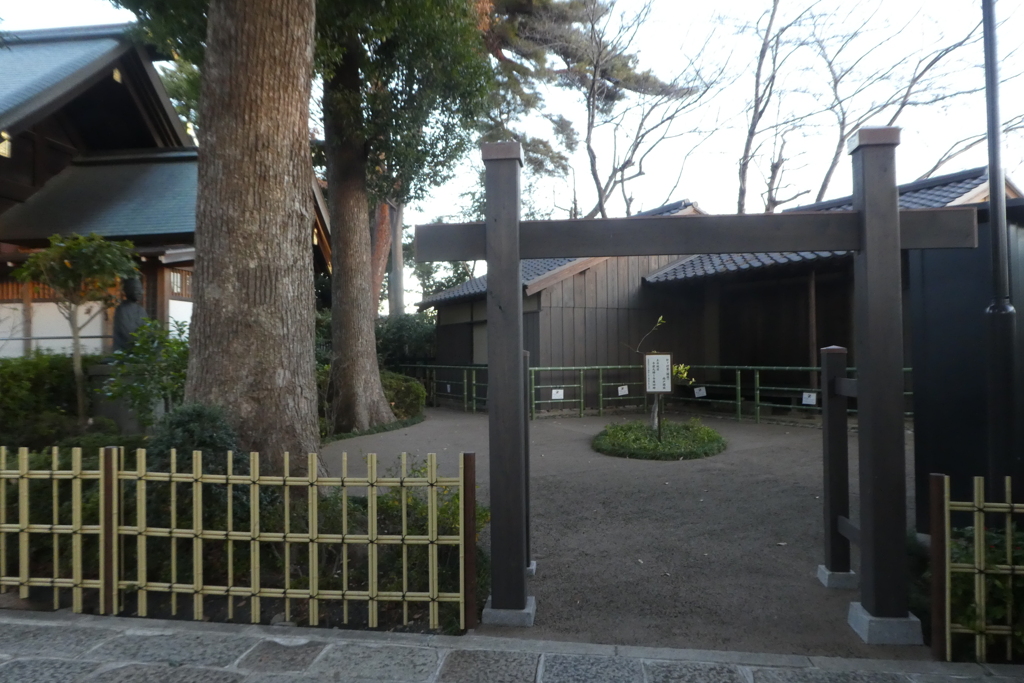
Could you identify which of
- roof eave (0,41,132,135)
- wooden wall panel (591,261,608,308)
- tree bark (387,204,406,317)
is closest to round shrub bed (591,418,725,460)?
wooden wall panel (591,261,608,308)

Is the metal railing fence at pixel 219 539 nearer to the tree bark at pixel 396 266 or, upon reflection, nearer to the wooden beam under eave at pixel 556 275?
the wooden beam under eave at pixel 556 275

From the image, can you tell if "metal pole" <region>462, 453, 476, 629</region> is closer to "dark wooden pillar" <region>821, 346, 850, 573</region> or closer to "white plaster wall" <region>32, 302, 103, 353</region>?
"dark wooden pillar" <region>821, 346, 850, 573</region>

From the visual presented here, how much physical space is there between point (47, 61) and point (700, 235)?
13.4 meters

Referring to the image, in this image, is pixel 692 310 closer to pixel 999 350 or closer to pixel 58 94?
pixel 999 350

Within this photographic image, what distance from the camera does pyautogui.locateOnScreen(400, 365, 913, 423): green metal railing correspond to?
45.4 ft

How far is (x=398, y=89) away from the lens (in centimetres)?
1245

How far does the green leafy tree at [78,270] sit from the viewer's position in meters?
7.95

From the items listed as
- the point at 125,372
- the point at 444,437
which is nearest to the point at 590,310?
the point at 444,437

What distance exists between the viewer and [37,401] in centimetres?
845

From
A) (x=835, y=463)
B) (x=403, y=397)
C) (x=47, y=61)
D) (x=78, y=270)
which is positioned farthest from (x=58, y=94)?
(x=835, y=463)

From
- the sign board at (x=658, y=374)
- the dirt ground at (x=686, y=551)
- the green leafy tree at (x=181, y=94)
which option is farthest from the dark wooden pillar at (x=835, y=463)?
the green leafy tree at (x=181, y=94)

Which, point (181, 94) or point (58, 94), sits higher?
point (181, 94)

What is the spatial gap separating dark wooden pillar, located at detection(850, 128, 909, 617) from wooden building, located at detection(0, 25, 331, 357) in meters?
7.40

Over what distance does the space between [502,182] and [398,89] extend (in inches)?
351
